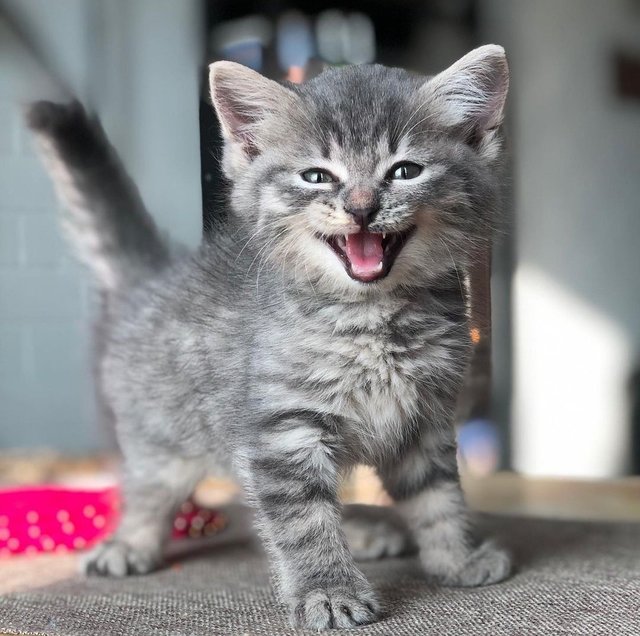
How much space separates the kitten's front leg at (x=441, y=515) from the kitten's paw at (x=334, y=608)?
21cm

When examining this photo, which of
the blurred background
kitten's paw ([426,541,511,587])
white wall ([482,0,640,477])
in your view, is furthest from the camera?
white wall ([482,0,640,477])

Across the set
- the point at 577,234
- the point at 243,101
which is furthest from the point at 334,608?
the point at 577,234

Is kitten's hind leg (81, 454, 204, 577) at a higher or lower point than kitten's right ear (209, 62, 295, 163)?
lower

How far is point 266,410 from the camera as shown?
3.40 ft

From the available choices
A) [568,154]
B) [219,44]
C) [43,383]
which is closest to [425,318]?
[219,44]

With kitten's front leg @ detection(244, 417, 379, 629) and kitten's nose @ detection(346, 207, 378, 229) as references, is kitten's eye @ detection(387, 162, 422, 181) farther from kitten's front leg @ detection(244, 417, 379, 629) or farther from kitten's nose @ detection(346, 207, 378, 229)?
kitten's front leg @ detection(244, 417, 379, 629)

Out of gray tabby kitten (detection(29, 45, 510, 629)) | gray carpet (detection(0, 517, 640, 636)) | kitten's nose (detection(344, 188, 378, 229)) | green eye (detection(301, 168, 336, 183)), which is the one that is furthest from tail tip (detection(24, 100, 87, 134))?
gray carpet (detection(0, 517, 640, 636))

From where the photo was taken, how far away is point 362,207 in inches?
36.0

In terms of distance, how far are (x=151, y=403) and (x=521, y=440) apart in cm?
101

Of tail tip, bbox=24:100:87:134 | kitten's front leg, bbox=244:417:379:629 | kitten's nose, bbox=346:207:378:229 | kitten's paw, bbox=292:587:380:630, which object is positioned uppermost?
tail tip, bbox=24:100:87:134

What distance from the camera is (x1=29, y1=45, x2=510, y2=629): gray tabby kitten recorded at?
A: 0.98 m

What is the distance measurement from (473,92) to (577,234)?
93 centimetres

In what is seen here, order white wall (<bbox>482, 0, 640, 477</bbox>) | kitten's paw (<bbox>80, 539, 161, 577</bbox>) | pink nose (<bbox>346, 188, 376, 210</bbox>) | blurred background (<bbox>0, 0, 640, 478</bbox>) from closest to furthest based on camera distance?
pink nose (<bbox>346, 188, 376, 210</bbox>)
kitten's paw (<bbox>80, 539, 161, 577</bbox>)
blurred background (<bbox>0, 0, 640, 478</bbox>)
white wall (<bbox>482, 0, 640, 477</bbox>)

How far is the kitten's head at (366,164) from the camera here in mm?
964
